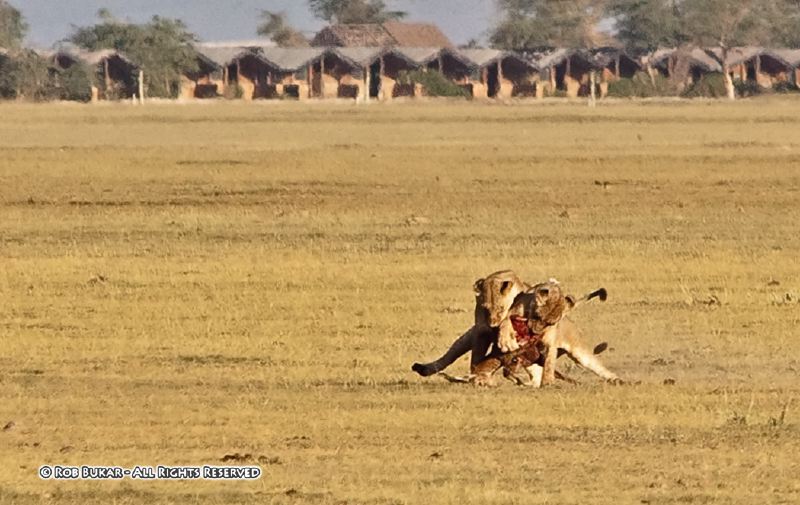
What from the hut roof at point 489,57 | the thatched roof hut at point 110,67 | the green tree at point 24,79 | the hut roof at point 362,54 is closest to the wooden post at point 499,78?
the hut roof at point 489,57

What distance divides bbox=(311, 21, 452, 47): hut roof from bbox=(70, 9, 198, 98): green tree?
526 inches

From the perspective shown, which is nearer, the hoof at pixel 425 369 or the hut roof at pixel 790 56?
the hoof at pixel 425 369

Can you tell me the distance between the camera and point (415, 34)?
118 m

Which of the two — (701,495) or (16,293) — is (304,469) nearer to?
(701,495)

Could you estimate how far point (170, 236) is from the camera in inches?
838

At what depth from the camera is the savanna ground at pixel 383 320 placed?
8.70 metres

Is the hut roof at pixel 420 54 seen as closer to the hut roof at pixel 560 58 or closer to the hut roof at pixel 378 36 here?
the hut roof at pixel 560 58

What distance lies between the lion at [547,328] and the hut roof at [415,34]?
326 ft

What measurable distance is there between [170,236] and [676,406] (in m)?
11.7

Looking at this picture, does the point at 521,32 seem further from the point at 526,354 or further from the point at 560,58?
the point at 526,354

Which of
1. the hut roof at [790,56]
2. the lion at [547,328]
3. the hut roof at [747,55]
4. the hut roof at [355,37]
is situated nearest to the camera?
the lion at [547,328]

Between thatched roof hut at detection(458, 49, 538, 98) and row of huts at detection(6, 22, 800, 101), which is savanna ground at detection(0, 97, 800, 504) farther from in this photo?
thatched roof hut at detection(458, 49, 538, 98)

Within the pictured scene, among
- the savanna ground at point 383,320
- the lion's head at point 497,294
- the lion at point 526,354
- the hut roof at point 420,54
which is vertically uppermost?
the lion's head at point 497,294

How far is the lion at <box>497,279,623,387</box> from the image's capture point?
10.0 meters
